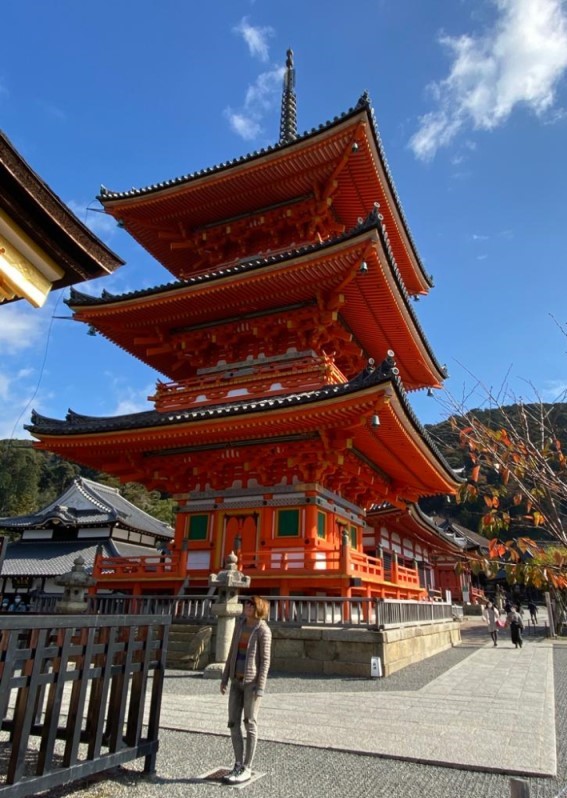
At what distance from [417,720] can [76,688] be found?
5.13m

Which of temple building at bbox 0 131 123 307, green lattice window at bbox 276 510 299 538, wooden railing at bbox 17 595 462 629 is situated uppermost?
temple building at bbox 0 131 123 307

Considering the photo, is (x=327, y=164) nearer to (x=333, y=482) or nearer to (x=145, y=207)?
(x=145, y=207)

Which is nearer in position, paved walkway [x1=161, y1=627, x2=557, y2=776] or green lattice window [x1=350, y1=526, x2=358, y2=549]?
paved walkway [x1=161, y1=627, x2=557, y2=776]

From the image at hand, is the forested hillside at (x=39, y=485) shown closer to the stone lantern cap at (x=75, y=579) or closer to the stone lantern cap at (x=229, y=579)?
the stone lantern cap at (x=75, y=579)

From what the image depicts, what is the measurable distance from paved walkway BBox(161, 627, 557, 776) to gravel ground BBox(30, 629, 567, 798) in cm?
23

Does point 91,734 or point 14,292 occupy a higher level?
point 14,292

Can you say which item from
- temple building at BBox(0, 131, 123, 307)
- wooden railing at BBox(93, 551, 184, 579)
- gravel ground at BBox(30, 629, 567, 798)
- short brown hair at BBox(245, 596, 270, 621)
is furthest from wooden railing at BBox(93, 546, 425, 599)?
temple building at BBox(0, 131, 123, 307)

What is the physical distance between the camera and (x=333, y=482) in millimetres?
15461

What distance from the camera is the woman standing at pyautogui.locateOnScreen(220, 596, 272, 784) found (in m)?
4.87

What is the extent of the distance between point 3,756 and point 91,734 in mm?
1562

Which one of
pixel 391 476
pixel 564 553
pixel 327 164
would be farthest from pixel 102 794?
pixel 327 164

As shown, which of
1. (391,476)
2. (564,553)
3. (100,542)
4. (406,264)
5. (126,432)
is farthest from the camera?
(100,542)

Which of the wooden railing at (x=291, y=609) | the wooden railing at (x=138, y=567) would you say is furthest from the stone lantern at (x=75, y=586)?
the wooden railing at (x=138, y=567)

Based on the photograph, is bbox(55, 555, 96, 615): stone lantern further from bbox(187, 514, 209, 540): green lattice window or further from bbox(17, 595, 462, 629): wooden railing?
bbox(187, 514, 209, 540): green lattice window
